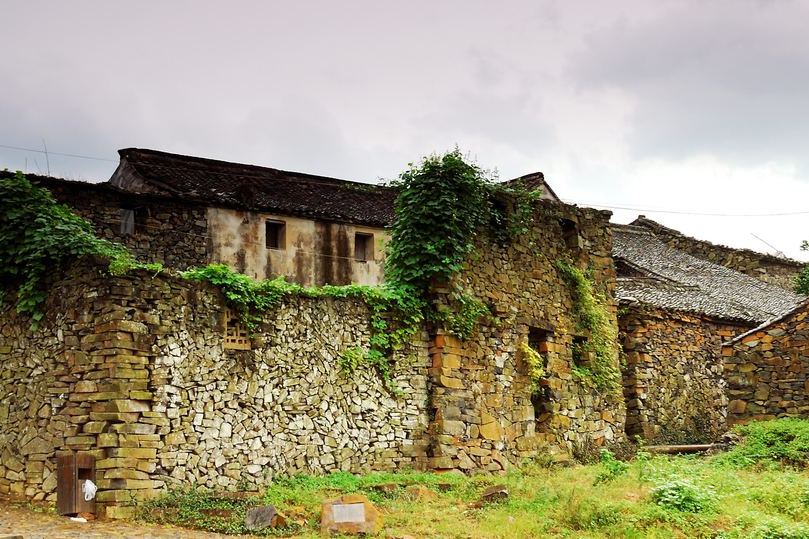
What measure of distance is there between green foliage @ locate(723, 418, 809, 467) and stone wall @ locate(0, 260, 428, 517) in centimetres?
667

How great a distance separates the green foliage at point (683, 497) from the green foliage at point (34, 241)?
795 cm

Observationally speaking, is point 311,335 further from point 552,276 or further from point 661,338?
point 661,338

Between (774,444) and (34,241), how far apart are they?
13054mm

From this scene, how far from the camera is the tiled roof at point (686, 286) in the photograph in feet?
81.0

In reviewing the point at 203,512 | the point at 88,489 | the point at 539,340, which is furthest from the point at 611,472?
the point at 88,489

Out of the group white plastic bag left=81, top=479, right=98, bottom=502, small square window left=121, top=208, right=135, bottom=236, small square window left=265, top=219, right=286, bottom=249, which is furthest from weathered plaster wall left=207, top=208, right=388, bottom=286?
white plastic bag left=81, top=479, right=98, bottom=502

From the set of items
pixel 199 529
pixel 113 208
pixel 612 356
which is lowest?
pixel 199 529

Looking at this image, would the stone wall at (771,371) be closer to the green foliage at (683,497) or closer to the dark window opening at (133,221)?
the green foliage at (683,497)

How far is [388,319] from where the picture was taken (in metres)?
15.4

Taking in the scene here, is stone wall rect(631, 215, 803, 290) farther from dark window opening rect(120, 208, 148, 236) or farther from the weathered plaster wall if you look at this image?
dark window opening rect(120, 208, 148, 236)

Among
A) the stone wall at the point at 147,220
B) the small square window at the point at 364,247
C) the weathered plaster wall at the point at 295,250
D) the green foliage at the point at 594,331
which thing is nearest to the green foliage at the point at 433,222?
the green foliage at the point at 594,331

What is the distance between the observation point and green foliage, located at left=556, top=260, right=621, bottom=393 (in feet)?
64.0

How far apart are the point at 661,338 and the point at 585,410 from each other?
489cm

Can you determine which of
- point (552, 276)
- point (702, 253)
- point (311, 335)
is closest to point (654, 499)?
point (311, 335)
